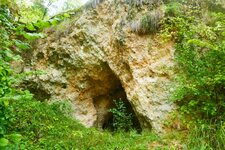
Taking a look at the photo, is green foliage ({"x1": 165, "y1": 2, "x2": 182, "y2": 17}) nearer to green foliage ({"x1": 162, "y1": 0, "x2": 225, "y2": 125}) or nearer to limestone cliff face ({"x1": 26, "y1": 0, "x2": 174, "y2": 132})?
limestone cliff face ({"x1": 26, "y1": 0, "x2": 174, "y2": 132})

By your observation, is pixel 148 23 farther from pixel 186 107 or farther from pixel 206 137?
pixel 206 137

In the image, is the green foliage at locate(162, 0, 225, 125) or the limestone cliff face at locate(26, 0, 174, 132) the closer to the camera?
the green foliage at locate(162, 0, 225, 125)

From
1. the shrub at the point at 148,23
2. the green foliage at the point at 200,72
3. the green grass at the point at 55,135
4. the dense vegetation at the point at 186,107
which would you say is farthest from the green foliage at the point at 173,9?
the green grass at the point at 55,135

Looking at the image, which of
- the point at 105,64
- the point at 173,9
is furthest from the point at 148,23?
the point at 105,64

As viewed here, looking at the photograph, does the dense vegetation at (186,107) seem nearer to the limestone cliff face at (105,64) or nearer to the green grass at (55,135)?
the green grass at (55,135)

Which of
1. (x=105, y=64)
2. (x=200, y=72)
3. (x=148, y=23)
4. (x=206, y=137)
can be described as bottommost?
(x=206, y=137)

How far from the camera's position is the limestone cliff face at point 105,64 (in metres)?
5.82

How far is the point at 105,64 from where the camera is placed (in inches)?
269

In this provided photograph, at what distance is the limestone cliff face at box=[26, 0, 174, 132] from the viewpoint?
19.1 feet

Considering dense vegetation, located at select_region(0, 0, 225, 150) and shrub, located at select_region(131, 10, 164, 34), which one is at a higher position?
shrub, located at select_region(131, 10, 164, 34)

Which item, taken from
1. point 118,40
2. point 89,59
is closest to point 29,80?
point 89,59

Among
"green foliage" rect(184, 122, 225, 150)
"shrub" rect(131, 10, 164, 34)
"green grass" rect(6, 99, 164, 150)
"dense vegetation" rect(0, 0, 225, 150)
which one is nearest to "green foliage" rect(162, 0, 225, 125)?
"dense vegetation" rect(0, 0, 225, 150)

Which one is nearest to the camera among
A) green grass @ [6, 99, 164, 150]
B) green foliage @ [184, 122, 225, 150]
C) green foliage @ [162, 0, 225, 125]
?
green foliage @ [184, 122, 225, 150]

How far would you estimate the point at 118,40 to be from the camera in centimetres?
639
